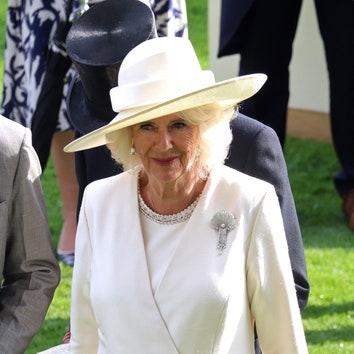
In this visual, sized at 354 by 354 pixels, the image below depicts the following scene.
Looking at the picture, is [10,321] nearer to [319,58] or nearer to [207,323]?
[207,323]

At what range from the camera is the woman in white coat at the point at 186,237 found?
Answer: 11.5ft

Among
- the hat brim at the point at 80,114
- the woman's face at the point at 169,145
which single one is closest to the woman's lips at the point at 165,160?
the woman's face at the point at 169,145

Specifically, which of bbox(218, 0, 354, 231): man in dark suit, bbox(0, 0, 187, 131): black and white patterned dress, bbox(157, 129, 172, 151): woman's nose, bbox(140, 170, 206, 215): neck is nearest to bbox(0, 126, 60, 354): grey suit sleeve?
bbox(140, 170, 206, 215): neck

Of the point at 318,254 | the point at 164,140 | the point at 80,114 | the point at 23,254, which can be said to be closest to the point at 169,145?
the point at 164,140

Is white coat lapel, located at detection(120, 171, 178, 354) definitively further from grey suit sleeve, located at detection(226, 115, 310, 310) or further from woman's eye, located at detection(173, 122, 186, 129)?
grey suit sleeve, located at detection(226, 115, 310, 310)

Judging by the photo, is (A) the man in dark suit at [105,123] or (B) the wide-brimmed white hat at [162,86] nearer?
(B) the wide-brimmed white hat at [162,86]

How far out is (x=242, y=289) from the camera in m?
3.53

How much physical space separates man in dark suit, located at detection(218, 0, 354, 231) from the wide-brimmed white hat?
3.76 metres

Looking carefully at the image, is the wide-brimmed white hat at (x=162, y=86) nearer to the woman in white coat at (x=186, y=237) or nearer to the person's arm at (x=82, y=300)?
the woman in white coat at (x=186, y=237)

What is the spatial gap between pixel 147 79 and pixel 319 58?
5.54 meters

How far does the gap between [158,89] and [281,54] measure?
4088 millimetres

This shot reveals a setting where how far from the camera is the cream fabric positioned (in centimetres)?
352

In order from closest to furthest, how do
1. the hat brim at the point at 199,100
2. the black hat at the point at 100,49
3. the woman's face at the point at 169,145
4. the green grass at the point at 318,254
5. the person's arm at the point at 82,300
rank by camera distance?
1. the hat brim at the point at 199,100
2. the woman's face at the point at 169,145
3. the person's arm at the point at 82,300
4. the black hat at the point at 100,49
5. the green grass at the point at 318,254

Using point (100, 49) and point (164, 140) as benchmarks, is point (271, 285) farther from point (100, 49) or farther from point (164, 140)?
point (100, 49)
